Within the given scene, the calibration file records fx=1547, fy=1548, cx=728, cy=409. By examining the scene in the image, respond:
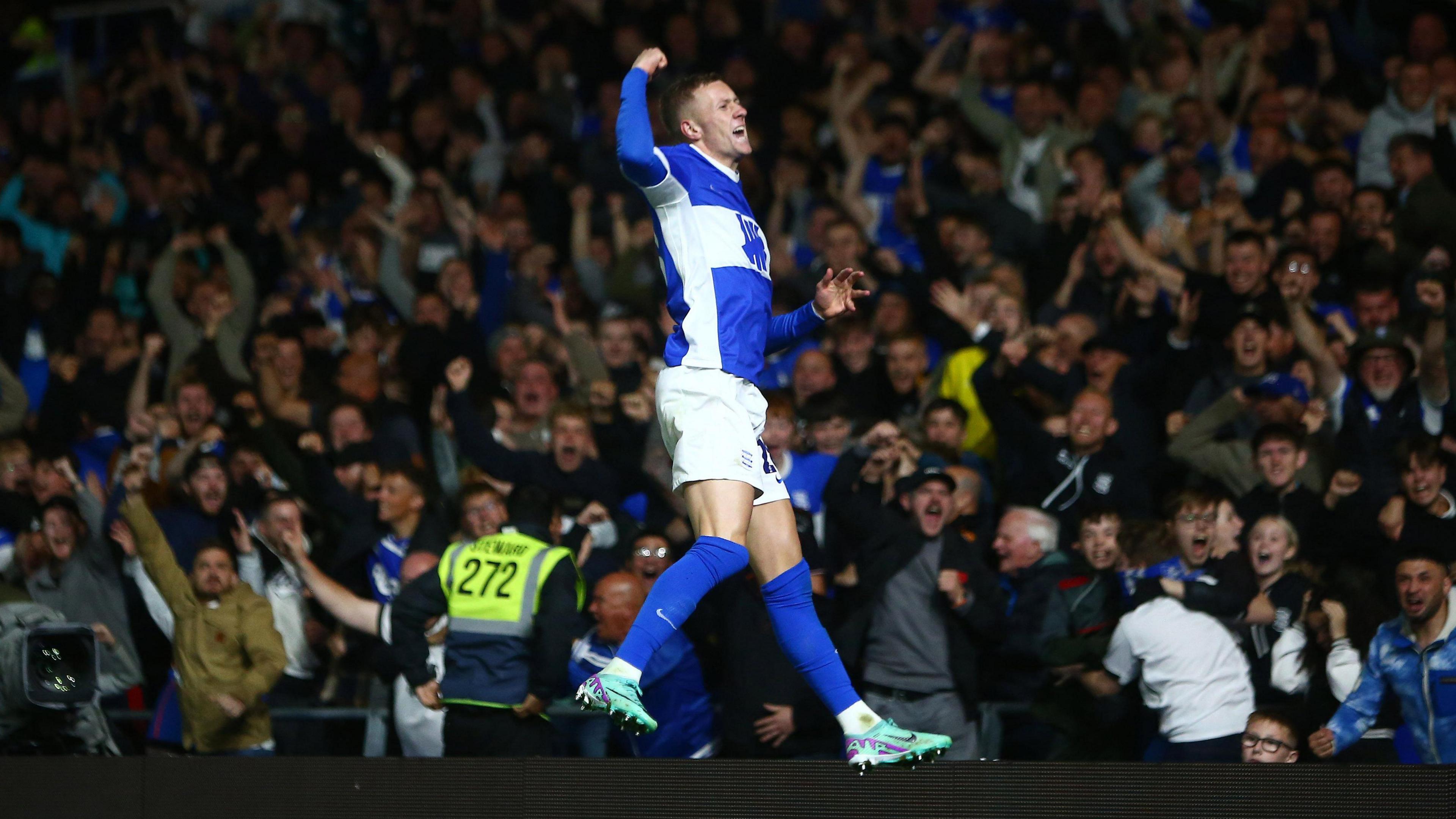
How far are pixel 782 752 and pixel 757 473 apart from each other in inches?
91.6

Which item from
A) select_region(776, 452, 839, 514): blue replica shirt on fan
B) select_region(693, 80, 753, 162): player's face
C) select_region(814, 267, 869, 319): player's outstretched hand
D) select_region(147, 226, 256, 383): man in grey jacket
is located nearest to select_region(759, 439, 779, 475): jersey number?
select_region(814, 267, 869, 319): player's outstretched hand

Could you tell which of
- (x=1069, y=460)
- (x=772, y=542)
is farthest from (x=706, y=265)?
(x=1069, y=460)

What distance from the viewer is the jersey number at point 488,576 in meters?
6.54

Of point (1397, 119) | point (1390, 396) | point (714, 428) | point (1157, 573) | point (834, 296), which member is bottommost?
point (1157, 573)

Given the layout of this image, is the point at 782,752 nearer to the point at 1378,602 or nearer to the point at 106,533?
the point at 1378,602

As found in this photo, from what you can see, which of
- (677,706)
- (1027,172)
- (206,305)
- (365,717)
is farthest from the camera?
(206,305)

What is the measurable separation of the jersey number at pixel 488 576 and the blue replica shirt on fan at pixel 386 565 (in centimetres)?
123

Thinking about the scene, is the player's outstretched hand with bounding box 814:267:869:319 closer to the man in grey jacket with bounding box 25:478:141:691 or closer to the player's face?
the player's face

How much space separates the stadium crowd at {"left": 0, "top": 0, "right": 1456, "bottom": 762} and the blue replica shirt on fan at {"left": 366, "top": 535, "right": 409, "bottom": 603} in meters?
0.02

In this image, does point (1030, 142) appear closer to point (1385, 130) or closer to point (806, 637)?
Answer: point (1385, 130)

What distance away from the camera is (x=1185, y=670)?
6.15 meters

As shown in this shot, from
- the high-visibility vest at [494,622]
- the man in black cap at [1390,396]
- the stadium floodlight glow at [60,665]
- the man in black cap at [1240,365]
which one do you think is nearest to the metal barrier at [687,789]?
the stadium floodlight glow at [60,665]

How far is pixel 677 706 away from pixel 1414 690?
9.76 ft

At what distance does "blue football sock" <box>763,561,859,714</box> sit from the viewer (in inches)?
187
